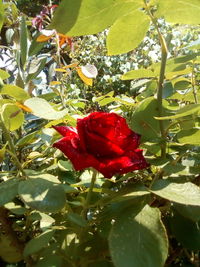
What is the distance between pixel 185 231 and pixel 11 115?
0.30 metres

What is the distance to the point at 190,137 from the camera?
482 millimetres

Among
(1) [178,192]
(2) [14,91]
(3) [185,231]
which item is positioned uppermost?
(2) [14,91]

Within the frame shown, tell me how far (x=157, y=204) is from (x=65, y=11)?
0.28 metres

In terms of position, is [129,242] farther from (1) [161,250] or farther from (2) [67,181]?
(2) [67,181]

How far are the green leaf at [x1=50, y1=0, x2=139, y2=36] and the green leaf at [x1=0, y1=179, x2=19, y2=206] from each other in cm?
20

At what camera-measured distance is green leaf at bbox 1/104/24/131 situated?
0.52m

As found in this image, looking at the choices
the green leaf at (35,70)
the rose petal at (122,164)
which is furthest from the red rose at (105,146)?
the green leaf at (35,70)

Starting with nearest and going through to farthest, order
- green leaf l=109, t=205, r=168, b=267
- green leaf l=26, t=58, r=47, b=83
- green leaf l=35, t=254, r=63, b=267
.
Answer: green leaf l=109, t=205, r=168, b=267, green leaf l=35, t=254, r=63, b=267, green leaf l=26, t=58, r=47, b=83

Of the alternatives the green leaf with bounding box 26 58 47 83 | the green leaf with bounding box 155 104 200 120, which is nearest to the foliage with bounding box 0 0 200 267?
the green leaf with bounding box 155 104 200 120

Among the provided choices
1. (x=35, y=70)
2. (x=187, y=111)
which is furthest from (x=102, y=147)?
(x=35, y=70)

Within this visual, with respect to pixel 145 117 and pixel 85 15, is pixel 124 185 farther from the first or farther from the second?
pixel 85 15

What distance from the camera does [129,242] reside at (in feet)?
1.21

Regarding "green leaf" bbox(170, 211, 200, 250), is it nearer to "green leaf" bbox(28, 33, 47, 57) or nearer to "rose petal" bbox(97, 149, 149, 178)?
"rose petal" bbox(97, 149, 149, 178)

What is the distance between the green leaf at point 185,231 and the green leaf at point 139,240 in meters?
0.11
